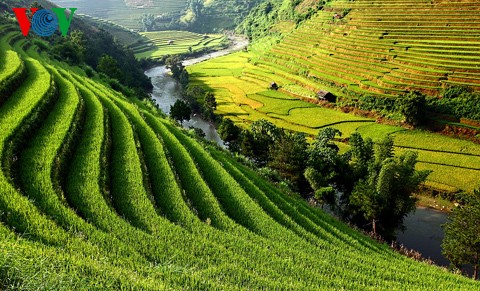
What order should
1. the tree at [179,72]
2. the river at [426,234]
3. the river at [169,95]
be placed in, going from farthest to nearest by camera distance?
the tree at [179,72], the river at [169,95], the river at [426,234]

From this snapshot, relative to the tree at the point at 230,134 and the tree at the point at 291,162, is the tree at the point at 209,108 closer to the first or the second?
the tree at the point at 230,134

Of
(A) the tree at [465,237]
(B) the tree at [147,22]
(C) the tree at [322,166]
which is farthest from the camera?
(B) the tree at [147,22]

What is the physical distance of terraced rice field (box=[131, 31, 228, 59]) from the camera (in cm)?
11019

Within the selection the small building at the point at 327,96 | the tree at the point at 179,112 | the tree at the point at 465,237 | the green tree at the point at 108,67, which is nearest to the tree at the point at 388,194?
the tree at the point at 465,237

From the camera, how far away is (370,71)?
52875 millimetres

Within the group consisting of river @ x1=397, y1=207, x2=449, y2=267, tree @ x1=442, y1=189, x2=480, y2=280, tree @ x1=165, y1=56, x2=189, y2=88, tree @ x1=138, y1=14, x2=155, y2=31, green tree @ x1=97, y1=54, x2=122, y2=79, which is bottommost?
river @ x1=397, y1=207, x2=449, y2=267

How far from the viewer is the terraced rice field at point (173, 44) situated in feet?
362

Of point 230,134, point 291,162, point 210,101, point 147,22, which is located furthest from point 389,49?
point 147,22

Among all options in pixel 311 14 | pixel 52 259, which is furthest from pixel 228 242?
pixel 311 14

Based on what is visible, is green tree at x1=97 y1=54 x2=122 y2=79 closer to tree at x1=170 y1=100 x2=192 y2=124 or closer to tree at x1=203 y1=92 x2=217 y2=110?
tree at x1=203 y1=92 x2=217 y2=110

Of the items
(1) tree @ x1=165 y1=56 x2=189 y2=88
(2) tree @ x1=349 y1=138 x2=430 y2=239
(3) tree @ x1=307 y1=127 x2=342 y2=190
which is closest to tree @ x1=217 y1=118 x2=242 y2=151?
(3) tree @ x1=307 y1=127 x2=342 y2=190

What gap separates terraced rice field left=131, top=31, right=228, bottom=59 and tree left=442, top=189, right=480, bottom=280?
97217mm

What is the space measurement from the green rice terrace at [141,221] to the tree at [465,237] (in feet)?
16.6

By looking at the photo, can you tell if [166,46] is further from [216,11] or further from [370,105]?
[370,105]
